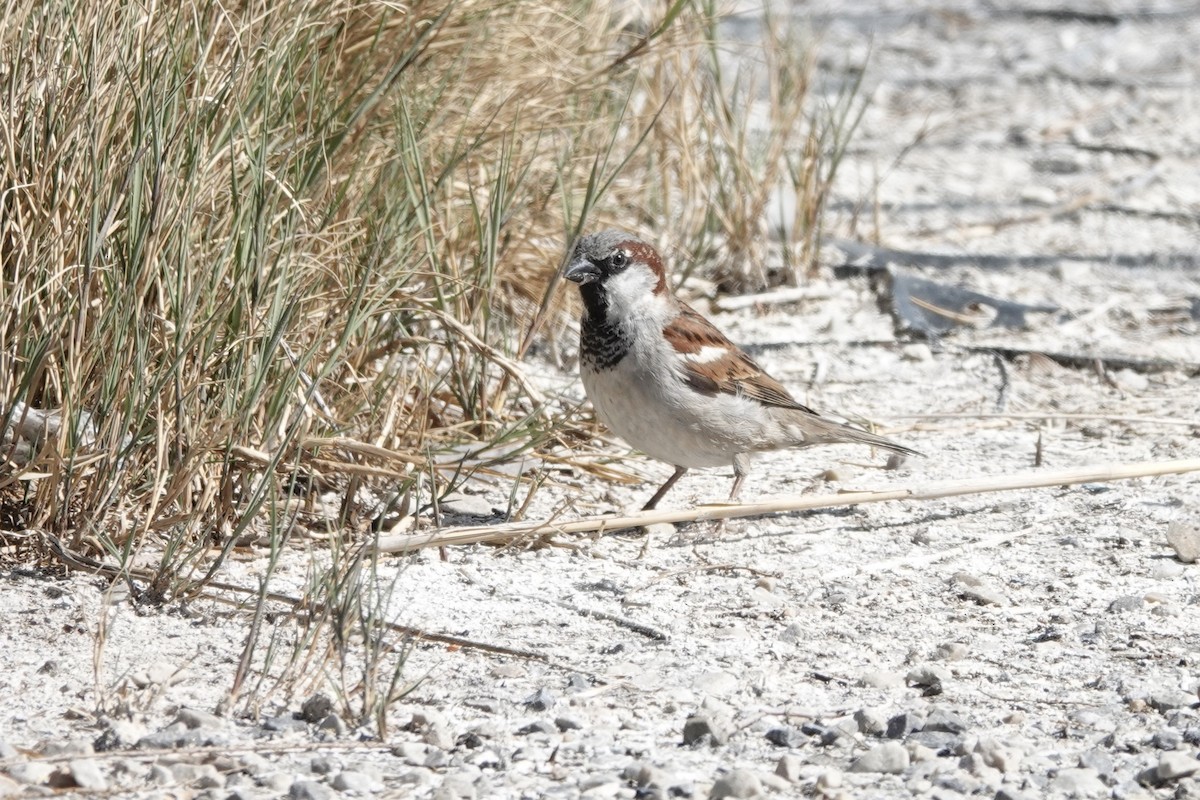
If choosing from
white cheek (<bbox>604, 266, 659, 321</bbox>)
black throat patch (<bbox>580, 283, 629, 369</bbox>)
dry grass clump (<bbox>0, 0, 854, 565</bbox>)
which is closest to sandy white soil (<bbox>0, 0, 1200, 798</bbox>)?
dry grass clump (<bbox>0, 0, 854, 565</bbox>)

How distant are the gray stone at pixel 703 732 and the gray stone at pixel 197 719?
80cm

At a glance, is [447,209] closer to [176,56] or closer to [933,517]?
[176,56]

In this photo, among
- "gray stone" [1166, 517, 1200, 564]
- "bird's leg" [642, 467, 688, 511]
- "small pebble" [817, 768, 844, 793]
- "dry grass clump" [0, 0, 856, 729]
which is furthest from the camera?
"bird's leg" [642, 467, 688, 511]

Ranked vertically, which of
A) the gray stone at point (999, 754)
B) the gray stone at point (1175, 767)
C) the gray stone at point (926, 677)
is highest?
the gray stone at point (1175, 767)

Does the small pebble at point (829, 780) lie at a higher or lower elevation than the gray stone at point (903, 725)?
higher

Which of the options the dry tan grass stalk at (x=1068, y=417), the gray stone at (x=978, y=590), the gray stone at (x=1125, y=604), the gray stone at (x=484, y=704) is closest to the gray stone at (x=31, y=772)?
the gray stone at (x=484, y=704)

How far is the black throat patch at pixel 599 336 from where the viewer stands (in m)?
4.04

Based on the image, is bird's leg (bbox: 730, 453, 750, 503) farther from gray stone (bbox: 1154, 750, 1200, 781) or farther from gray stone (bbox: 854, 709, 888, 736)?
gray stone (bbox: 1154, 750, 1200, 781)

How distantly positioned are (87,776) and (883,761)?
4.23 ft

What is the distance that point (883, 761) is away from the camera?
2633 millimetres

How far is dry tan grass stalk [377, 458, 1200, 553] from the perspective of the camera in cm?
342

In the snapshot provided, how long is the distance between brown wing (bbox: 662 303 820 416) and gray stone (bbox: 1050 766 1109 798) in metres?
1.74

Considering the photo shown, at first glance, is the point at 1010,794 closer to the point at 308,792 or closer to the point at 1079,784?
the point at 1079,784

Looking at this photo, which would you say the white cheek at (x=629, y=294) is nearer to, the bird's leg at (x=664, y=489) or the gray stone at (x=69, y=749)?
the bird's leg at (x=664, y=489)
